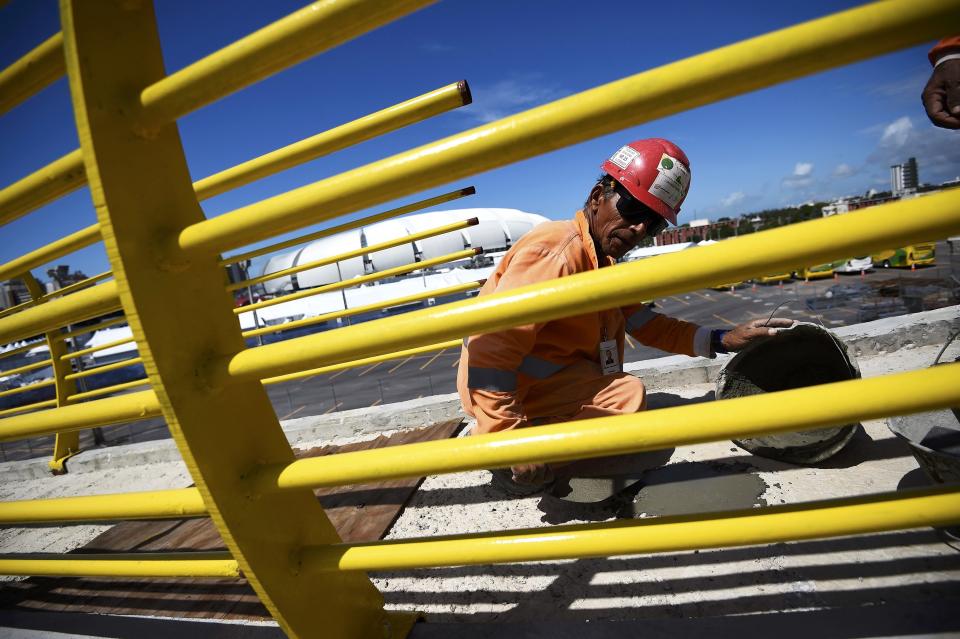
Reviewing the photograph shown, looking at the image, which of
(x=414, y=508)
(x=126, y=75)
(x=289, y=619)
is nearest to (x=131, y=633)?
(x=289, y=619)

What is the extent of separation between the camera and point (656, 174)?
1.92m

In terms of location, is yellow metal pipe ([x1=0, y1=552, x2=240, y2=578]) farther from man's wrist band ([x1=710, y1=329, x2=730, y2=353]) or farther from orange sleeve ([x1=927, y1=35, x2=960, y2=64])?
orange sleeve ([x1=927, y1=35, x2=960, y2=64])

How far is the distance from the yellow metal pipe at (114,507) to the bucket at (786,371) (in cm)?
214

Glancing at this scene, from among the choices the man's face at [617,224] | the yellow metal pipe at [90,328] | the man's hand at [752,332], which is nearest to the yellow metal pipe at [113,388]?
the yellow metal pipe at [90,328]

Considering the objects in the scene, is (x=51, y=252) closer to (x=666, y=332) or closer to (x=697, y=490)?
(x=697, y=490)

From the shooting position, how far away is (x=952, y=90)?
1974mm

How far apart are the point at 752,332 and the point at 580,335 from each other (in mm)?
829

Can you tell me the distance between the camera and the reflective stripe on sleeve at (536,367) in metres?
2.02

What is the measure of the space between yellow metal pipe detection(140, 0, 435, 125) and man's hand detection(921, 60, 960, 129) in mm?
2723

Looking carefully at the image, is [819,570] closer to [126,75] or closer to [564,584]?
[564,584]

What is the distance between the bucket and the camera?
1903mm

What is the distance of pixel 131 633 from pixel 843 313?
23.6 m

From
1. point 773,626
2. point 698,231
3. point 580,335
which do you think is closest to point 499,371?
point 580,335

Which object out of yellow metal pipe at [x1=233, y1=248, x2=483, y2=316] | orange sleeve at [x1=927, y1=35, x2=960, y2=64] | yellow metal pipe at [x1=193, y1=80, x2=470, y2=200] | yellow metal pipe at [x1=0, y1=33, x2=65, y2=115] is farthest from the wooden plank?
orange sleeve at [x1=927, y1=35, x2=960, y2=64]
